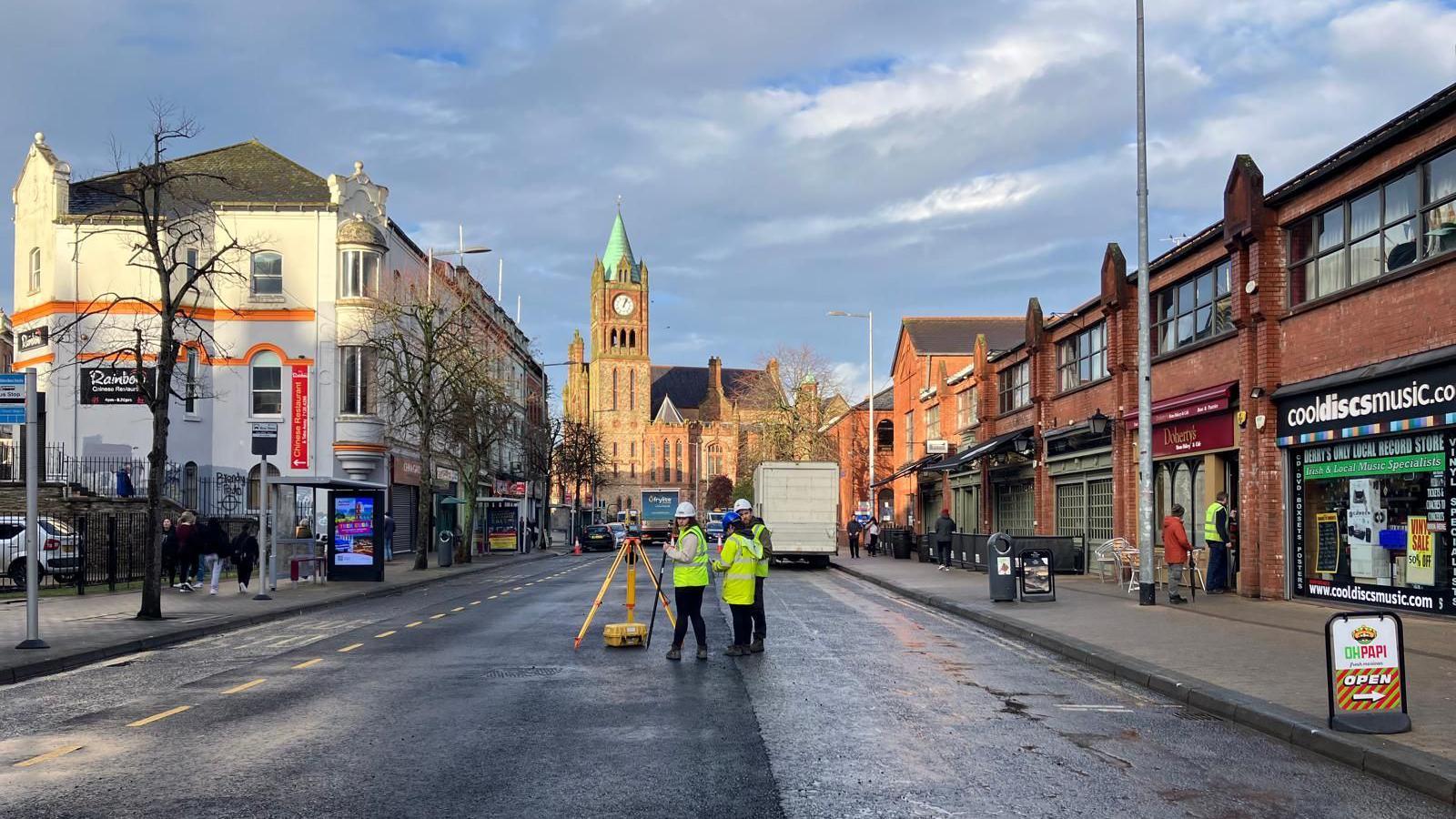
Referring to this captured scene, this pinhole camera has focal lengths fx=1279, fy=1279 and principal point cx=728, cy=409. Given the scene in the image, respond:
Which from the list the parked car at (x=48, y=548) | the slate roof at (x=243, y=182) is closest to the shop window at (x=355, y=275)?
the slate roof at (x=243, y=182)

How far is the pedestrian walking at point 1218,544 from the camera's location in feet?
71.4

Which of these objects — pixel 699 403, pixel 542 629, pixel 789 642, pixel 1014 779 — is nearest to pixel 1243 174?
pixel 789 642

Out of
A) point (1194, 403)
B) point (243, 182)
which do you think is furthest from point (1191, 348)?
point (243, 182)

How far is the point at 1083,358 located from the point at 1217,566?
481 inches

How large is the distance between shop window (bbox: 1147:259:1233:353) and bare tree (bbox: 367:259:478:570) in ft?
68.0

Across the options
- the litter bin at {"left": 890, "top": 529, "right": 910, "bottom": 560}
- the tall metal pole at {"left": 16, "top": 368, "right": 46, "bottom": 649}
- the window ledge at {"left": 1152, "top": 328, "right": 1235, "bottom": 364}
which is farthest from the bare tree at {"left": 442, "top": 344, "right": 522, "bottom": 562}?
the tall metal pole at {"left": 16, "top": 368, "right": 46, "bottom": 649}

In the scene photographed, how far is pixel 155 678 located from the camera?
13.0 metres

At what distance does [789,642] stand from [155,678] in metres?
7.39

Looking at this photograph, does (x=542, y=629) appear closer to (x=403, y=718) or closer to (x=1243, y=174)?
(x=403, y=718)

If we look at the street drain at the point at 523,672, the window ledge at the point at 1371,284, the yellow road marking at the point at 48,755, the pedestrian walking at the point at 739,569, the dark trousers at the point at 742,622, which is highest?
the window ledge at the point at 1371,284

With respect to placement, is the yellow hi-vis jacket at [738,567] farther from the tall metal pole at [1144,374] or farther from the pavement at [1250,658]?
the tall metal pole at [1144,374]

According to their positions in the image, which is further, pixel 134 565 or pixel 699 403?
pixel 699 403

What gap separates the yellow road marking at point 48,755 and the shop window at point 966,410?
39352mm

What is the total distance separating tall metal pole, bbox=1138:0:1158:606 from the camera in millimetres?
20359
